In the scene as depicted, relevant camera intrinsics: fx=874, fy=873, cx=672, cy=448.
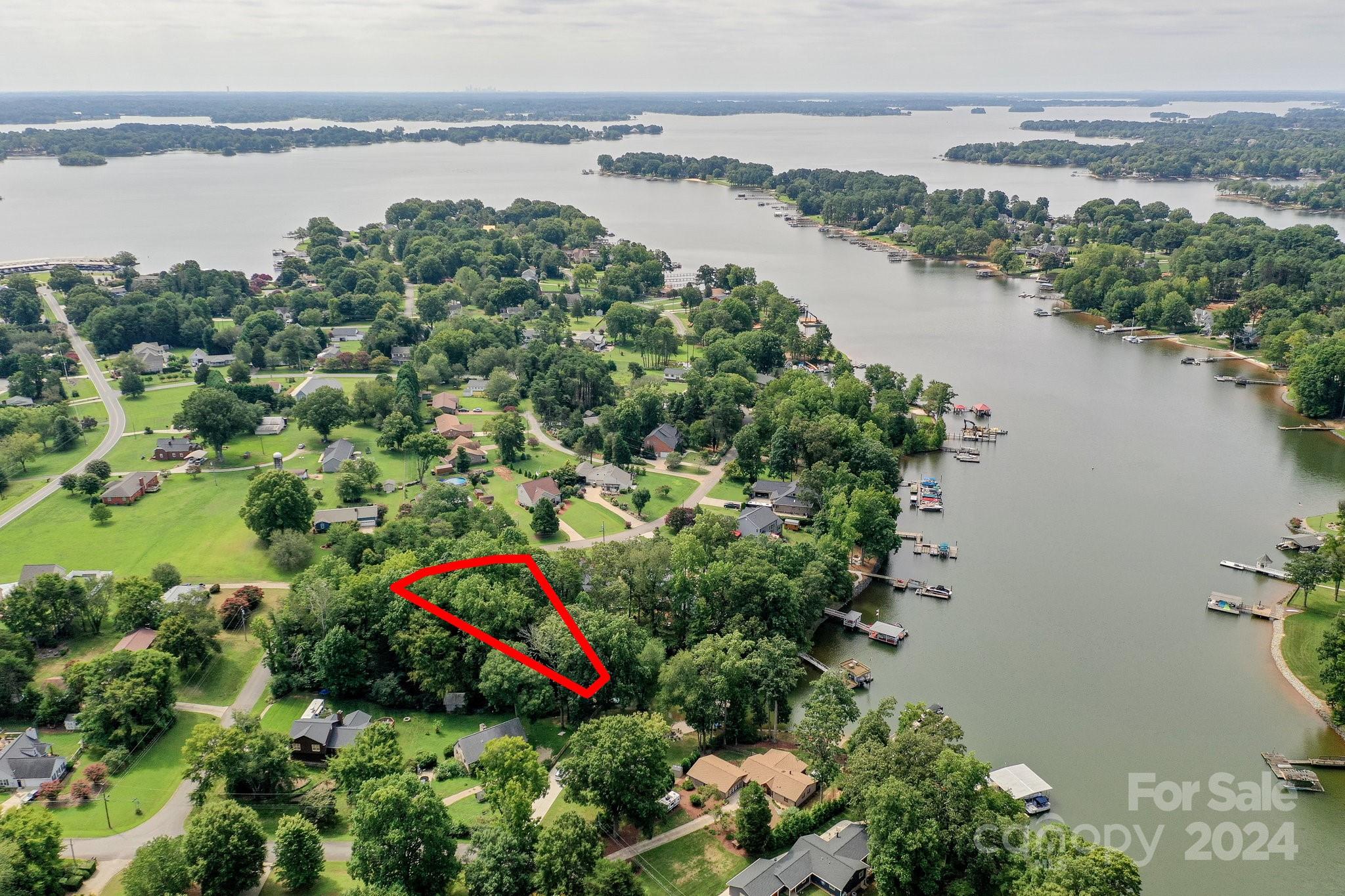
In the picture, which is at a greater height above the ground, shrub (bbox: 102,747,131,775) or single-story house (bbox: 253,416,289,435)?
single-story house (bbox: 253,416,289,435)

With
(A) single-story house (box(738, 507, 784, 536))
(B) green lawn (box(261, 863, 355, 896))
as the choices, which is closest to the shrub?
(B) green lawn (box(261, 863, 355, 896))

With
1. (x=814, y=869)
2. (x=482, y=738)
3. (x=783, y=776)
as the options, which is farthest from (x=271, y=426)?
(x=814, y=869)

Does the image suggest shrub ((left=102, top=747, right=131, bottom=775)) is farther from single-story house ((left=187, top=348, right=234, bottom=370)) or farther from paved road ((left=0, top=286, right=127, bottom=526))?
single-story house ((left=187, top=348, right=234, bottom=370))

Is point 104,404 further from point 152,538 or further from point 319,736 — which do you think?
point 319,736

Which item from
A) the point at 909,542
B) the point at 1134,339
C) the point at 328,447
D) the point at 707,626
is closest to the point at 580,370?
the point at 328,447

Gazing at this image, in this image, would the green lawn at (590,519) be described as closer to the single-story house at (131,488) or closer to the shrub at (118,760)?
the shrub at (118,760)

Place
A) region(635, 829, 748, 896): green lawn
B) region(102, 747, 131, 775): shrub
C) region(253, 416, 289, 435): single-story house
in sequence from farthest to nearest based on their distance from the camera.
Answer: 1. region(253, 416, 289, 435): single-story house
2. region(102, 747, 131, 775): shrub
3. region(635, 829, 748, 896): green lawn
